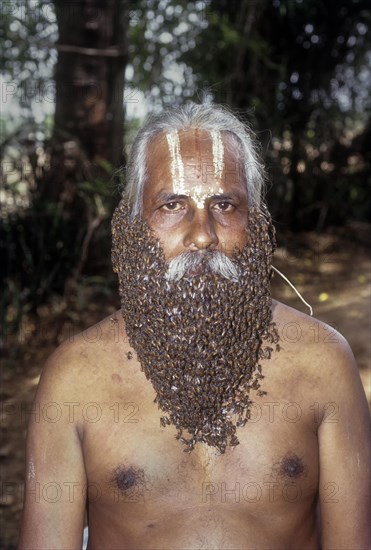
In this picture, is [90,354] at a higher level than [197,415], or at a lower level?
higher

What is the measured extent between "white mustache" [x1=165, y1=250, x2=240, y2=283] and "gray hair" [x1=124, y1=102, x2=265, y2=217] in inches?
10.5

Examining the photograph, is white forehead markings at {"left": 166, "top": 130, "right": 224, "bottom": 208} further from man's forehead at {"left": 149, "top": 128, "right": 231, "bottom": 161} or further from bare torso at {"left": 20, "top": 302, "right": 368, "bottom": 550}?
bare torso at {"left": 20, "top": 302, "right": 368, "bottom": 550}

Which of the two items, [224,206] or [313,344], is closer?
[224,206]

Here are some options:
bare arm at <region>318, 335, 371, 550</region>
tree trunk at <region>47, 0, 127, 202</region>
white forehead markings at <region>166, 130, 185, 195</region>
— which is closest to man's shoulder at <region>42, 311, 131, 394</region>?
white forehead markings at <region>166, 130, 185, 195</region>

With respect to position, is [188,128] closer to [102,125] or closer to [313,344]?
[313,344]

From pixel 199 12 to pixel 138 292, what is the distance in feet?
18.8

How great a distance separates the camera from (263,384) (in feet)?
7.78

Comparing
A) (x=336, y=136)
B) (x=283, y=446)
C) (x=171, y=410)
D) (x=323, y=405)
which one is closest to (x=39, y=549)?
(x=171, y=410)

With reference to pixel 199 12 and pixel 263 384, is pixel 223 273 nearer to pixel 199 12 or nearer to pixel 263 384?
A: pixel 263 384

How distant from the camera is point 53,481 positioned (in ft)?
7.44

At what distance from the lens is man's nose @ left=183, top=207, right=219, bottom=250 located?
6.98 ft

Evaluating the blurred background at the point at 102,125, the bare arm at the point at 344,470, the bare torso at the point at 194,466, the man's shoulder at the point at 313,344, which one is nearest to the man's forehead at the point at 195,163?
the man's shoulder at the point at 313,344

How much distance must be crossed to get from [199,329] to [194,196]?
0.41m

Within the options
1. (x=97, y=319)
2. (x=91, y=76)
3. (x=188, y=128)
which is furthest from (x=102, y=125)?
(x=188, y=128)
